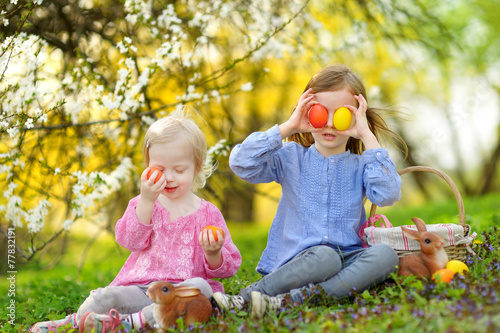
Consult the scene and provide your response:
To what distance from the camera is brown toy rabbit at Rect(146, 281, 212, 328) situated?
2.33 meters

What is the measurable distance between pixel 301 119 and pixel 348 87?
13.5 inches

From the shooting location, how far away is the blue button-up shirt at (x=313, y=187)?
280cm

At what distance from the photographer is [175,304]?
2.36 m

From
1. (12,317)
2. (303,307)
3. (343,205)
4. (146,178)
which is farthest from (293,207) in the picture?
(12,317)

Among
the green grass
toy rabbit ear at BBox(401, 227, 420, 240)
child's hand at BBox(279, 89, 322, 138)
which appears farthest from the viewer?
child's hand at BBox(279, 89, 322, 138)

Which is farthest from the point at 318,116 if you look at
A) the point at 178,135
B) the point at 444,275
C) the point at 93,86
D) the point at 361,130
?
the point at 93,86

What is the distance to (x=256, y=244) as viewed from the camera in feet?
22.3

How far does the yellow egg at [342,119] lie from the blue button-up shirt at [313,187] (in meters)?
0.20

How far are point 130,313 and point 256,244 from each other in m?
4.25

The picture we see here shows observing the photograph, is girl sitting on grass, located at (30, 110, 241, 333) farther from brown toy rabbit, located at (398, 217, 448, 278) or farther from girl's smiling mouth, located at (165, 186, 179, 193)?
brown toy rabbit, located at (398, 217, 448, 278)

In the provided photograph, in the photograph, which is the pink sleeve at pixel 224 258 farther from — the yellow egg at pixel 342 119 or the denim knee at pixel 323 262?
the yellow egg at pixel 342 119

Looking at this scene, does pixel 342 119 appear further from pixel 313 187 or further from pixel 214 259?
pixel 214 259

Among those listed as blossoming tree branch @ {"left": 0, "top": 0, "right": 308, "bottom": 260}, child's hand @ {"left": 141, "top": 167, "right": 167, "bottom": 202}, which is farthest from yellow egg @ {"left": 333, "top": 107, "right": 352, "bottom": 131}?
blossoming tree branch @ {"left": 0, "top": 0, "right": 308, "bottom": 260}

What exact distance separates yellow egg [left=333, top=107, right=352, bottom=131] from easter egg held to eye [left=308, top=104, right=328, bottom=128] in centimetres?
6
